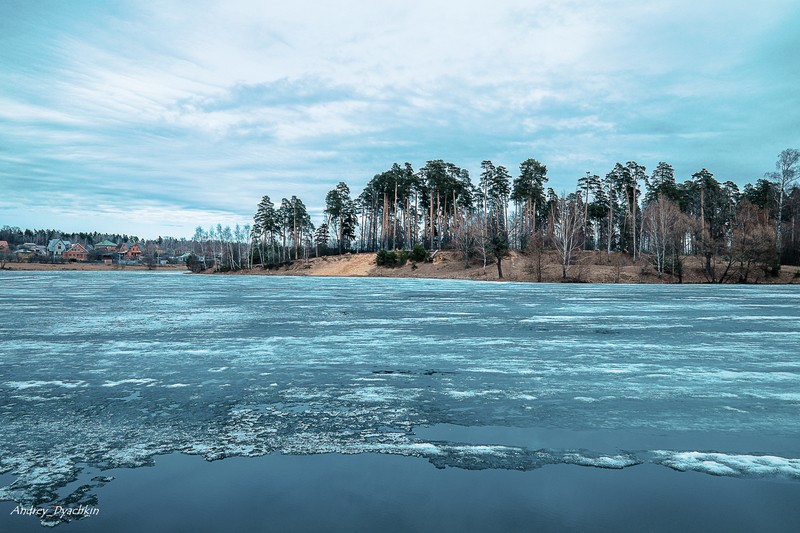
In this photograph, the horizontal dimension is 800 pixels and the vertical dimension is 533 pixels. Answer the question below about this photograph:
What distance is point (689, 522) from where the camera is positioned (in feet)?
10.9

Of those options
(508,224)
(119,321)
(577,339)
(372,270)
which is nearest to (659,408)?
(577,339)

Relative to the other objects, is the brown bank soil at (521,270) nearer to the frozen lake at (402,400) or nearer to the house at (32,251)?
the frozen lake at (402,400)

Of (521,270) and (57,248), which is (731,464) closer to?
(521,270)

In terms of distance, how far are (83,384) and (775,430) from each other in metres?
8.11

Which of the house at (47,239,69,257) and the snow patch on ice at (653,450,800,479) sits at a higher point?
the house at (47,239,69,257)

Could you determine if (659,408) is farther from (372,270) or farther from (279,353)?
(372,270)

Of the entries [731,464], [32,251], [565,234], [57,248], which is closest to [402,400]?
[731,464]

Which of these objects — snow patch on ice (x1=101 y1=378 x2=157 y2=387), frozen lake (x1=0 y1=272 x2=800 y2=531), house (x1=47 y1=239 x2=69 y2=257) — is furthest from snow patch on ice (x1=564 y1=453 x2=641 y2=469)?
house (x1=47 y1=239 x2=69 y2=257)

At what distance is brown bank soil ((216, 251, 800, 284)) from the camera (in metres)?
52.6

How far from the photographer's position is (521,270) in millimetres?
59156

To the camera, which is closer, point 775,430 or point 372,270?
point 775,430

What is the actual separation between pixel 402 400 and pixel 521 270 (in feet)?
179

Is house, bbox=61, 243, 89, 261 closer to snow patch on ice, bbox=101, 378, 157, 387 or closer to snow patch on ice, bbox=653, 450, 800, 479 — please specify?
snow patch on ice, bbox=101, 378, 157, 387

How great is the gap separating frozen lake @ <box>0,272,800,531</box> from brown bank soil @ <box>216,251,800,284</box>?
4241 cm
